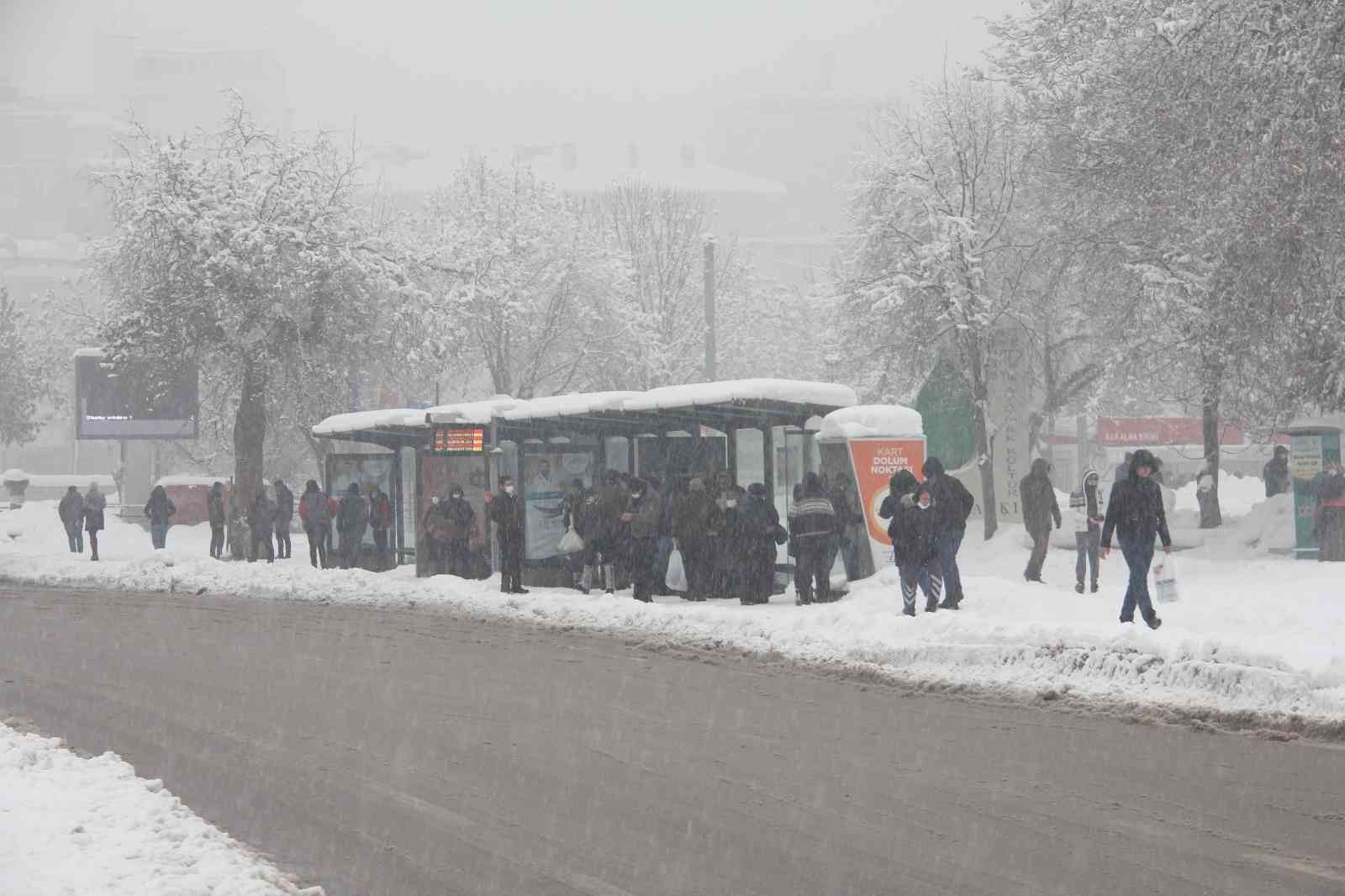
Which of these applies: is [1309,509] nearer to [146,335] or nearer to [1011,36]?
[1011,36]

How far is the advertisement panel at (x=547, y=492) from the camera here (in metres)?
25.7

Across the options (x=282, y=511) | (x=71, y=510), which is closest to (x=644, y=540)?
(x=282, y=511)

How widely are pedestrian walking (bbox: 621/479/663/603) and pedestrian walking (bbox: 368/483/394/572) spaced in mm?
9567

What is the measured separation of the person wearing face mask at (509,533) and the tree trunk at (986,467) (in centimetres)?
1526

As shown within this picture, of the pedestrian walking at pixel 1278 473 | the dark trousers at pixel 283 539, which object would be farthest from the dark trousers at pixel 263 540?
the pedestrian walking at pixel 1278 473

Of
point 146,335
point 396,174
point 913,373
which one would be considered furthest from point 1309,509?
point 396,174

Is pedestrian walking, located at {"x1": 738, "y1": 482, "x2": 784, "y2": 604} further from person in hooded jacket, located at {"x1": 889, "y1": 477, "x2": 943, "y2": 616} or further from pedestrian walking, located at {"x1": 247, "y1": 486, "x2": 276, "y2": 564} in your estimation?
pedestrian walking, located at {"x1": 247, "y1": 486, "x2": 276, "y2": 564}

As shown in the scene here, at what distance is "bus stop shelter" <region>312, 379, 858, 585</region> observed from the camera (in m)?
21.6

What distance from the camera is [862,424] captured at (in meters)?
21.1

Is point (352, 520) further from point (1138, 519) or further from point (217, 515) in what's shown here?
point (1138, 519)

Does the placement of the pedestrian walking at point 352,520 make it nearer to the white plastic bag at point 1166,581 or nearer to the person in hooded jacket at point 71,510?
the person in hooded jacket at point 71,510

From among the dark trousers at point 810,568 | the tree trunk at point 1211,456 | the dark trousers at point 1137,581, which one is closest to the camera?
the dark trousers at point 1137,581

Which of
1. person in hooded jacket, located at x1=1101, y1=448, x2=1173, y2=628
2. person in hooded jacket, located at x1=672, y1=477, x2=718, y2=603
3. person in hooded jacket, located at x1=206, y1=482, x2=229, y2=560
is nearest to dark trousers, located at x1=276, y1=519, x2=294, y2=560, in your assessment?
person in hooded jacket, located at x1=206, y1=482, x2=229, y2=560

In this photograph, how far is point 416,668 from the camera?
15.1 m
